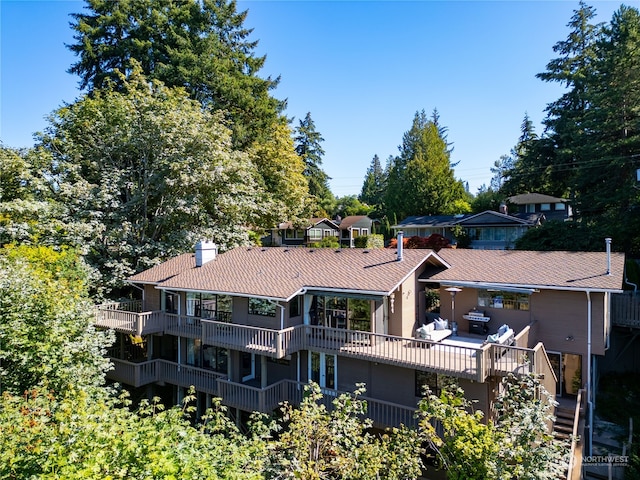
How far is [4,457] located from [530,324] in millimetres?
14874

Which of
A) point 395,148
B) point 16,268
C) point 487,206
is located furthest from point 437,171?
point 16,268

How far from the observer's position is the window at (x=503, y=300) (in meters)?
14.5

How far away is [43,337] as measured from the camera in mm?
10555

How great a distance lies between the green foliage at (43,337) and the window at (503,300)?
13.8 metres

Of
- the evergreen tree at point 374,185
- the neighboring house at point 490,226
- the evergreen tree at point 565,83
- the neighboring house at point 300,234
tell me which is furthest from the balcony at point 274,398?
the evergreen tree at point 374,185

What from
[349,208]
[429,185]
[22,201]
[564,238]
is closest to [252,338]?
[22,201]

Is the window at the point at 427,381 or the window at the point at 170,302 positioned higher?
the window at the point at 170,302

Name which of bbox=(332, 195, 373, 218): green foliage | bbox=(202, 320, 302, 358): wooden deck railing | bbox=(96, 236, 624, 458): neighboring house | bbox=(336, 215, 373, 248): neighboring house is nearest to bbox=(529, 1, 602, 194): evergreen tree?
bbox=(336, 215, 373, 248): neighboring house

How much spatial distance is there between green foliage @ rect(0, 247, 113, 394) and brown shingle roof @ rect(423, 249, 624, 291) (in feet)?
41.2

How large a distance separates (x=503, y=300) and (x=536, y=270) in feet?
5.72

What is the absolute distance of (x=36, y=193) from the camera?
66.3ft

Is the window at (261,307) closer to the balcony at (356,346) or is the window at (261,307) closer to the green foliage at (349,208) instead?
the balcony at (356,346)

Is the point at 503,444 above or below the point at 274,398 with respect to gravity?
above

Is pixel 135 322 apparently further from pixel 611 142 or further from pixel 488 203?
pixel 488 203
